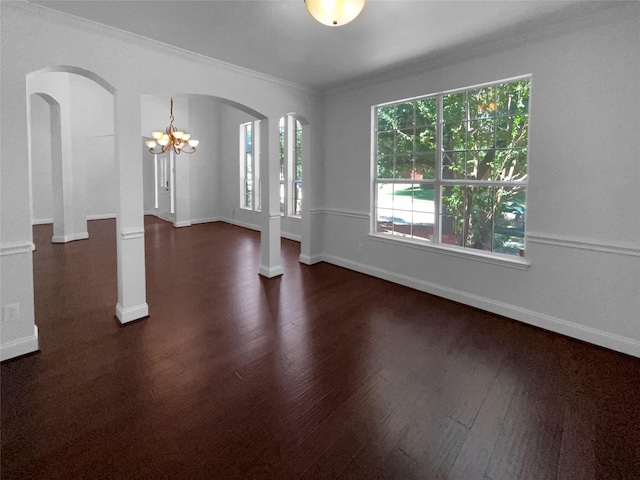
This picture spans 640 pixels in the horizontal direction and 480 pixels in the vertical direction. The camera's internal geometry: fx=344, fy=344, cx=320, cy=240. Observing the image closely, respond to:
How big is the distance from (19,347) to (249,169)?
22.5 feet

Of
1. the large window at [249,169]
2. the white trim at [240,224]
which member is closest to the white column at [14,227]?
the white trim at [240,224]

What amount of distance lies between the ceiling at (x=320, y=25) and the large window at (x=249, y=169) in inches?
193

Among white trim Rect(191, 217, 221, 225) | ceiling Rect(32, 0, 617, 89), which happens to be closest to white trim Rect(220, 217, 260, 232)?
white trim Rect(191, 217, 221, 225)

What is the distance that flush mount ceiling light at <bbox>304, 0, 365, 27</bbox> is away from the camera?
6.83 ft

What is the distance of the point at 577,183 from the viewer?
3.00 meters

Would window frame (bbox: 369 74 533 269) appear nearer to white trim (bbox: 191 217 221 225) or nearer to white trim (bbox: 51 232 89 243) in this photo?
white trim (bbox: 51 232 89 243)

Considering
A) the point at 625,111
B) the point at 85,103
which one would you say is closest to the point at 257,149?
the point at 85,103

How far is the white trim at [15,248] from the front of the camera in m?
2.57

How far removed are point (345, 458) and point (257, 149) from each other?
7.93 m

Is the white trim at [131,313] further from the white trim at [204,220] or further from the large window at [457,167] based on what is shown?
the white trim at [204,220]

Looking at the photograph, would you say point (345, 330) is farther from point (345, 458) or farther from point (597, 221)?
point (597, 221)

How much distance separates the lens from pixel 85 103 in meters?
8.45

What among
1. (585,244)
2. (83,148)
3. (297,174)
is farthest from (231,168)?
(585,244)

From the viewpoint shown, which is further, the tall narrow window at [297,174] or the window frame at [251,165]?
the window frame at [251,165]
